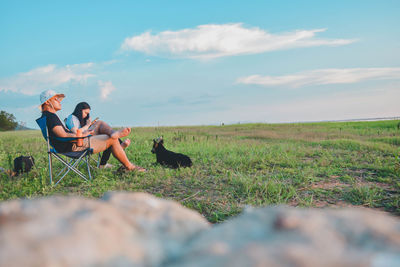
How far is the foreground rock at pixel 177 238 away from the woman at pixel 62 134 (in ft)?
15.3

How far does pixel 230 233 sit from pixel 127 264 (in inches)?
11.2

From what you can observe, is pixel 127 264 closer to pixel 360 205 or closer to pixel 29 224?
pixel 29 224

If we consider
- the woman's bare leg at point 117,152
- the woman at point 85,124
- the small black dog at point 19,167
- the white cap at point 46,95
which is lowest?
the small black dog at point 19,167

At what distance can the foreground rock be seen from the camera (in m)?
0.68

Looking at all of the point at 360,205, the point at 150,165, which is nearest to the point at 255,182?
the point at 360,205

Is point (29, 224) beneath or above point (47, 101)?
beneath

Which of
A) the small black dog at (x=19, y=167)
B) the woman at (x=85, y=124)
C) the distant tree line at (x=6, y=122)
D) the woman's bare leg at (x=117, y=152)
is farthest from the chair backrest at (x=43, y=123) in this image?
the distant tree line at (x=6, y=122)

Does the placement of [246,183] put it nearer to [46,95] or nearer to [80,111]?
[80,111]

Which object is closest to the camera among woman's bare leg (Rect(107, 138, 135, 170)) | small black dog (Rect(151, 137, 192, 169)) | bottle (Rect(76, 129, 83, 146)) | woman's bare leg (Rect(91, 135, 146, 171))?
bottle (Rect(76, 129, 83, 146))

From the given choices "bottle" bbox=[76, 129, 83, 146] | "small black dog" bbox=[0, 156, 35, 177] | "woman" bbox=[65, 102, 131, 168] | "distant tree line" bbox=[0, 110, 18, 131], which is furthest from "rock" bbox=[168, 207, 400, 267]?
"distant tree line" bbox=[0, 110, 18, 131]

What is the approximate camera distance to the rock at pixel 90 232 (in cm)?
73

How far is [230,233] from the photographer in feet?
2.64

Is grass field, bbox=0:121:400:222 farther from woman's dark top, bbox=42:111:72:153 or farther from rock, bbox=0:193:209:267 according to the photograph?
rock, bbox=0:193:209:267

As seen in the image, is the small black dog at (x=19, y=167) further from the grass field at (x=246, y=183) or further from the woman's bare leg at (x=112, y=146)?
the woman's bare leg at (x=112, y=146)
